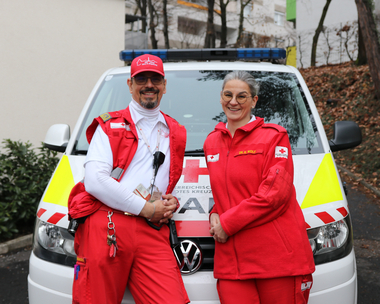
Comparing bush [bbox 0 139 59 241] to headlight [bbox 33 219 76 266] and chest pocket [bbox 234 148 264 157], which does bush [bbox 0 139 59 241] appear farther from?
chest pocket [bbox 234 148 264 157]

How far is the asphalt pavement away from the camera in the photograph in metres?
3.92

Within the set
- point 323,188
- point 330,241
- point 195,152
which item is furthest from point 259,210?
point 195,152

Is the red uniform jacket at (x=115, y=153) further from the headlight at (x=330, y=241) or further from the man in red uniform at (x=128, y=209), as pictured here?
the headlight at (x=330, y=241)

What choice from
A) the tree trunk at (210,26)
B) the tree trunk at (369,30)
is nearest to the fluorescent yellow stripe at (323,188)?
the tree trunk at (369,30)

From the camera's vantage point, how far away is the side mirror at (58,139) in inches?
133

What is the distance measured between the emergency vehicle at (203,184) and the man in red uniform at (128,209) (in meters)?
0.22

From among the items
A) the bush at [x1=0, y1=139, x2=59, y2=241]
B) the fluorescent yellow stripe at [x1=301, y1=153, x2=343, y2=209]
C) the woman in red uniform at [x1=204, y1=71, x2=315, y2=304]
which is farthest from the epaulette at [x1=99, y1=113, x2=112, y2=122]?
the bush at [x1=0, y1=139, x2=59, y2=241]

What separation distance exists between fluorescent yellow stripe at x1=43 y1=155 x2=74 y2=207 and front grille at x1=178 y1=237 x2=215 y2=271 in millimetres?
858

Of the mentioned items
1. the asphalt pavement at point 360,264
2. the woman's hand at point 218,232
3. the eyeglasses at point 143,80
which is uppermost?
the eyeglasses at point 143,80

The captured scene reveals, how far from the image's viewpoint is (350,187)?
8.58m

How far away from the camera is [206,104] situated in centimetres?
341

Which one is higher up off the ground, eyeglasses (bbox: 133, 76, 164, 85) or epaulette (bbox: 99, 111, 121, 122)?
eyeglasses (bbox: 133, 76, 164, 85)

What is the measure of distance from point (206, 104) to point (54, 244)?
167cm

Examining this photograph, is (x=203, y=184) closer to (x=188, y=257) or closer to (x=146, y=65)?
(x=188, y=257)
